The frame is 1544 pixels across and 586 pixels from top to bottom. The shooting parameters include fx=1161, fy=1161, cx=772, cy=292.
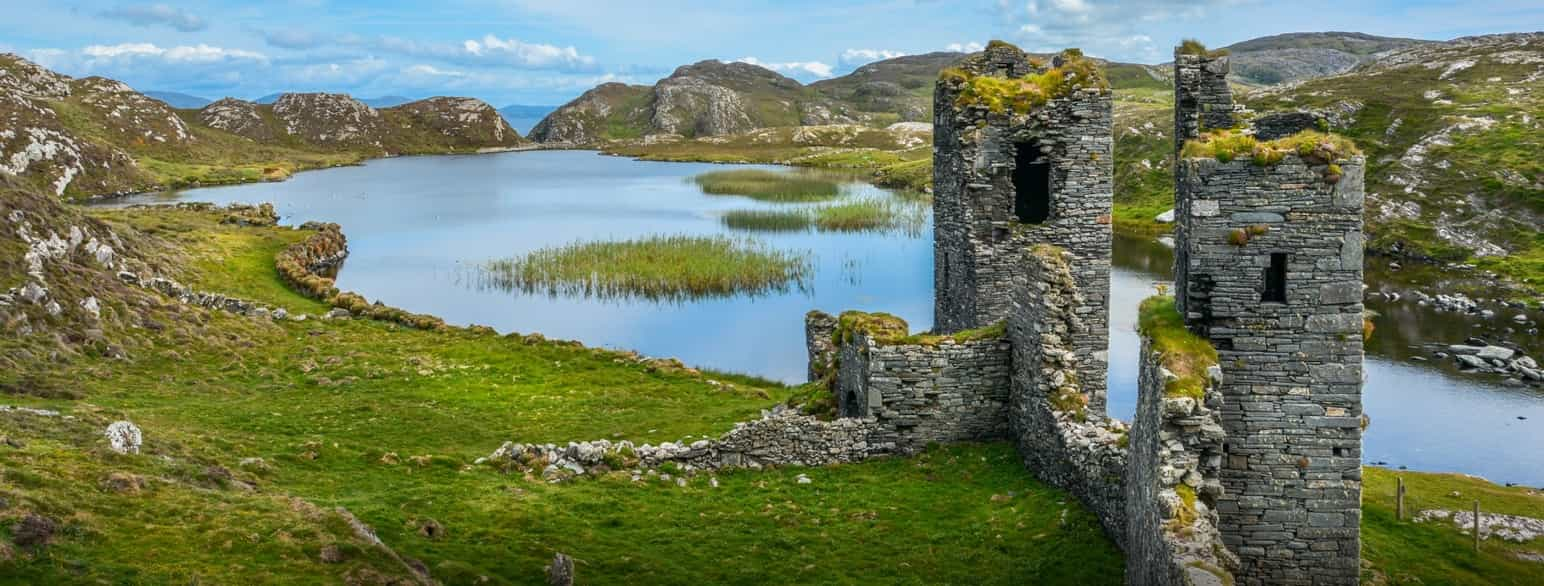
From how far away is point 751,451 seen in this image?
936 inches

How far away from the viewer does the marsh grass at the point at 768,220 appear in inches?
3703

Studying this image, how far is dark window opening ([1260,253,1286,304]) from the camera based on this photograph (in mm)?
15836

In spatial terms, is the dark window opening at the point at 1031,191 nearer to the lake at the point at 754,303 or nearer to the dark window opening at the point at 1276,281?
the dark window opening at the point at 1276,281

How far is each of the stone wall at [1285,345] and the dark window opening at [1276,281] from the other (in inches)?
2.5

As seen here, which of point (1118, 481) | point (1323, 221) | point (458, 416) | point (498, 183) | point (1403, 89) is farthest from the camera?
point (498, 183)

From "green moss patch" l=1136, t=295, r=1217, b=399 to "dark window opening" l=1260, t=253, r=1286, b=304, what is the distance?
1.14 m

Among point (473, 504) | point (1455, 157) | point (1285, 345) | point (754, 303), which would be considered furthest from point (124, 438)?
point (1455, 157)

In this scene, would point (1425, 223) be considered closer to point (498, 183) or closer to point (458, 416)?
point (458, 416)

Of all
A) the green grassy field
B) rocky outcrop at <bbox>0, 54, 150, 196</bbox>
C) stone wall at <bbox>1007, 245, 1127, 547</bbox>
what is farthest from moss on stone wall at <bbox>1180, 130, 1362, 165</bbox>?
rocky outcrop at <bbox>0, 54, 150, 196</bbox>

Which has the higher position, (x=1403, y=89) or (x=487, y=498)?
(x=1403, y=89)

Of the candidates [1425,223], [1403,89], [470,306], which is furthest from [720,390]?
[1403,89]

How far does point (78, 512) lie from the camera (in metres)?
16.5

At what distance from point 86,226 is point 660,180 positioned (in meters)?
114

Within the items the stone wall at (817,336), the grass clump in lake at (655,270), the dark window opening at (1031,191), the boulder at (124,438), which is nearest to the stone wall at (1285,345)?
the dark window opening at (1031,191)
